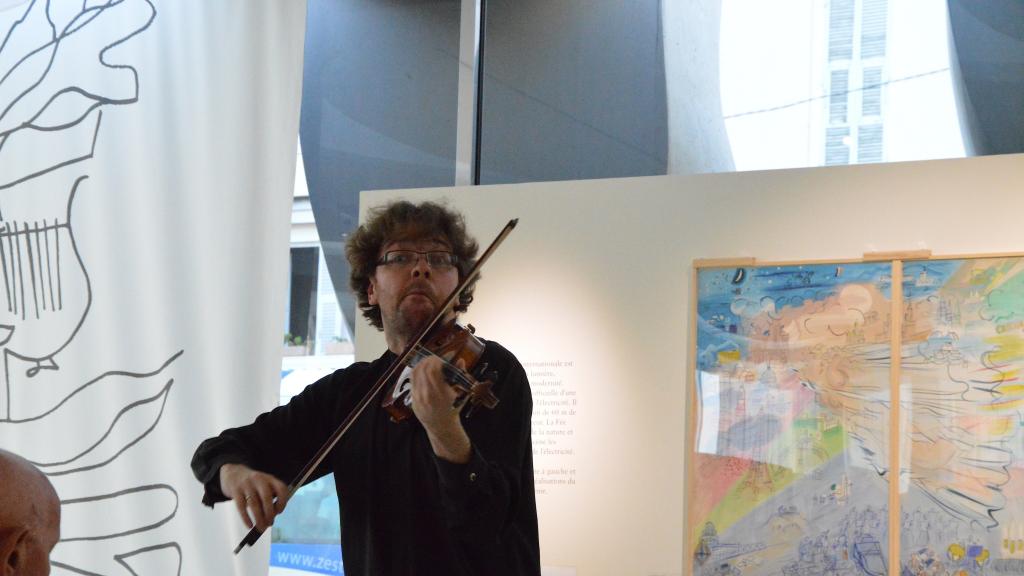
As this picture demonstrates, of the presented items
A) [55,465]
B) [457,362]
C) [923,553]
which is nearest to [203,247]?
[55,465]

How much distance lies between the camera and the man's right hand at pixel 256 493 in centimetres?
251

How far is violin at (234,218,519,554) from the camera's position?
2.48 meters

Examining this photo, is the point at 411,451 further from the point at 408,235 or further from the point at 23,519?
the point at 23,519

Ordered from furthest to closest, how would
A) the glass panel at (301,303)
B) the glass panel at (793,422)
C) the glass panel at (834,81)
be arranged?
the glass panel at (301,303)
the glass panel at (834,81)
the glass panel at (793,422)

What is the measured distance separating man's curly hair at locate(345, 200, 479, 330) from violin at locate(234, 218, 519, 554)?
149 mm

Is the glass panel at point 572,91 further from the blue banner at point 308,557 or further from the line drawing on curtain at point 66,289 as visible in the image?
the blue banner at point 308,557

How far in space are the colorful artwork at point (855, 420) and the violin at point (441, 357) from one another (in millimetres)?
1505

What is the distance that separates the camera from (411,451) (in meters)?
2.69

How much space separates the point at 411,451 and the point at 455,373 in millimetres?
316

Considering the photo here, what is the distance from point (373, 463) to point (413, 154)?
2764 mm

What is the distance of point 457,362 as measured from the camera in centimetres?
251

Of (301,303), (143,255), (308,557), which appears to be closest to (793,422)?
(308,557)

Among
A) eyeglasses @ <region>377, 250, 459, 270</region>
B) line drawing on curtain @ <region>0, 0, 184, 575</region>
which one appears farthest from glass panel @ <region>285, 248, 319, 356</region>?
eyeglasses @ <region>377, 250, 459, 270</region>

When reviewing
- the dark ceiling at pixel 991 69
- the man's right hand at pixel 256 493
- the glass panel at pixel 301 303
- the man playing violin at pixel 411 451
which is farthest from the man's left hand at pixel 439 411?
the glass panel at pixel 301 303
